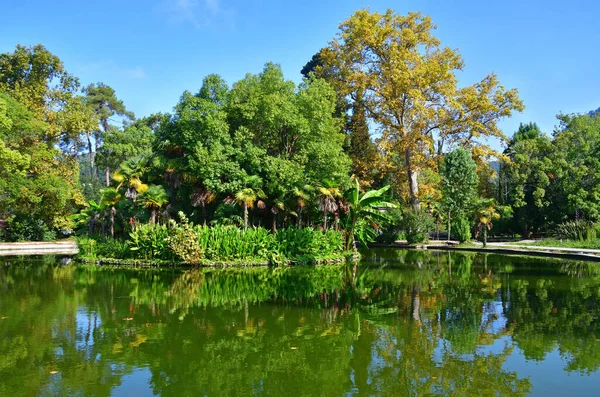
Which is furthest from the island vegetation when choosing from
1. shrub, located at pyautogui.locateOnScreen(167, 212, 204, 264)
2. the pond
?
the pond

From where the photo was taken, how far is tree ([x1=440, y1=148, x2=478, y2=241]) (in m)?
35.6

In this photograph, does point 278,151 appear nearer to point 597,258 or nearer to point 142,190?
point 142,190

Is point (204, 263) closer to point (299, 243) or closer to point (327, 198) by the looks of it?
point (299, 243)

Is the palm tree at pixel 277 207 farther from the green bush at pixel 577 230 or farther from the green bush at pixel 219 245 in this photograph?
the green bush at pixel 577 230

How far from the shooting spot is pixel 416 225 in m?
33.4

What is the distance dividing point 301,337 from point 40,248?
31.1 metres

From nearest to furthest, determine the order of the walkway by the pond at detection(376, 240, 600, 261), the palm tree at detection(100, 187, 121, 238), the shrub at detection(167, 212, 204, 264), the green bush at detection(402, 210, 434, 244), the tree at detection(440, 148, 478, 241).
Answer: the shrub at detection(167, 212, 204, 264) → the walkway by the pond at detection(376, 240, 600, 261) → the palm tree at detection(100, 187, 121, 238) → the green bush at detection(402, 210, 434, 244) → the tree at detection(440, 148, 478, 241)

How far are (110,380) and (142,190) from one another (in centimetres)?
1732

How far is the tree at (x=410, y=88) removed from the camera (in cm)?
3209

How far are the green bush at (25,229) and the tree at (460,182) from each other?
30.9 metres

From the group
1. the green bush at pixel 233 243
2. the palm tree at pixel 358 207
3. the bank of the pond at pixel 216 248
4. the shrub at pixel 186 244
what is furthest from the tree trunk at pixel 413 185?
the shrub at pixel 186 244

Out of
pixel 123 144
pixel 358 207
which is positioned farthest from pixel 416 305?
pixel 123 144

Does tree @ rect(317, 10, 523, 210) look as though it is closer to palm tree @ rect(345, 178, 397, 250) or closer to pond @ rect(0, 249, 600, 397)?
palm tree @ rect(345, 178, 397, 250)

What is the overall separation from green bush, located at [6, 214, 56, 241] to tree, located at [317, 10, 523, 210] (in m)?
24.3
